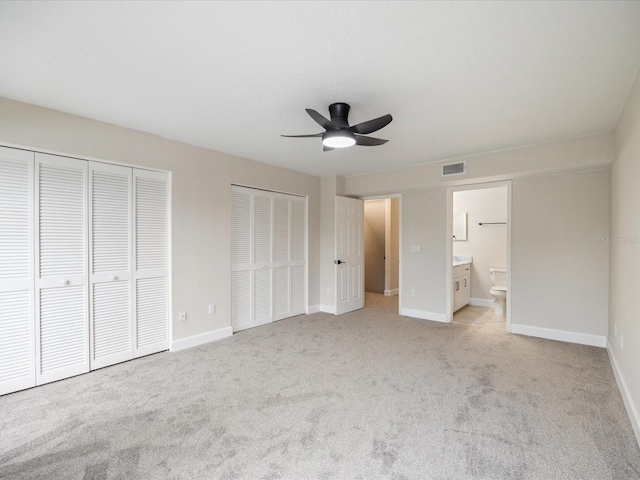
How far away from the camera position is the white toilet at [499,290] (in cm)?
519

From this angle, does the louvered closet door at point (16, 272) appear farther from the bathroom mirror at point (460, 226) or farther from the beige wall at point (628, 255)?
the bathroom mirror at point (460, 226)

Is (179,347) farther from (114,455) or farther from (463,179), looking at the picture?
(463,179)

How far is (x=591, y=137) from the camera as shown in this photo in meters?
3.35

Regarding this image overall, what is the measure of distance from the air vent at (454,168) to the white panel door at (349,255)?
1.65 meters

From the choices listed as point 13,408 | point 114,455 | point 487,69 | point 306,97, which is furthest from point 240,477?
point 487,69

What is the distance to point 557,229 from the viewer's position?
3.90m

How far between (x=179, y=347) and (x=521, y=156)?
15.3 ft

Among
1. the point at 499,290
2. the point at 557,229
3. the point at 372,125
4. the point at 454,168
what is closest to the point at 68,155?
the point at 372,125

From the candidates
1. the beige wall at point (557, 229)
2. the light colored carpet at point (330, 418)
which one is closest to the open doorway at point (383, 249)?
the beige wall at point (557, 229)

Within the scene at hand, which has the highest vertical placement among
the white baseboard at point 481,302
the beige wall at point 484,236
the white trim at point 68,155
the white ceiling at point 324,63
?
the white ceiling at point 324,63

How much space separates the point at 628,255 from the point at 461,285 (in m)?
3.28

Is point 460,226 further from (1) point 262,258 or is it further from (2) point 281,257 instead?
(1) point 262,258

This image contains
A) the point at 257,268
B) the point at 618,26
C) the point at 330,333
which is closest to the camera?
the point at 618,26

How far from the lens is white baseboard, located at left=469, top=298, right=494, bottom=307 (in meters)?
5.97
